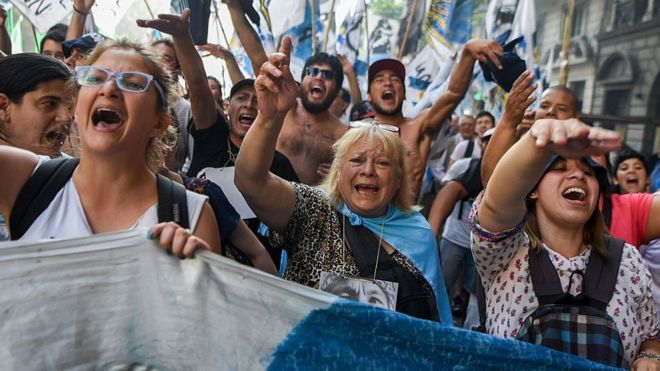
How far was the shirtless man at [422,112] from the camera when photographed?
14.4 ft

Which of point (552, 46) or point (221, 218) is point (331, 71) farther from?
point (552, 46)

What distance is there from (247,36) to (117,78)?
330cm

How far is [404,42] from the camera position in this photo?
24.9 feet

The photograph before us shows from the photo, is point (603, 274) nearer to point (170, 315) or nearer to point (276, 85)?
point (276, 85)

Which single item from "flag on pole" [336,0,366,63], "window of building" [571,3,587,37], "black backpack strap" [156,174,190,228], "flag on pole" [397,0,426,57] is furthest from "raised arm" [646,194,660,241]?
"window of building" [571,3,587,37]

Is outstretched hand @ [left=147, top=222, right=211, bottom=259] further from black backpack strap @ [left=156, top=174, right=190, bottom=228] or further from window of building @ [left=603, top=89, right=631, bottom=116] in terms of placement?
window of building @ [left=603, top=89, right=631, bottom=116]

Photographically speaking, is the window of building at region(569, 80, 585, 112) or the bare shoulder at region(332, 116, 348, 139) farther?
the window of building at region(569, 80, 585, 112)

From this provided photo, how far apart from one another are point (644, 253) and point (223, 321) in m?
1.92

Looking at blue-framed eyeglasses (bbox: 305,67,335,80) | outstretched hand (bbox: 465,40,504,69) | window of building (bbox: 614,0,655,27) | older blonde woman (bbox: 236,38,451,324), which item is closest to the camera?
older blonde woman (bbox: 236,38,451,324)

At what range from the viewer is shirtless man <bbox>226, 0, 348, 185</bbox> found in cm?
466

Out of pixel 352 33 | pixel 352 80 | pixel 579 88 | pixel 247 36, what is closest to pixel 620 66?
pixel 579 88

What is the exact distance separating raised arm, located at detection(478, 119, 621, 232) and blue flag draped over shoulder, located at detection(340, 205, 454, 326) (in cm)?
41

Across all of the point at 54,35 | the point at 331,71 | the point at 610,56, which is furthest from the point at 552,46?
the point at 54,35

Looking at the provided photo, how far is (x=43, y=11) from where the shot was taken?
507cm
